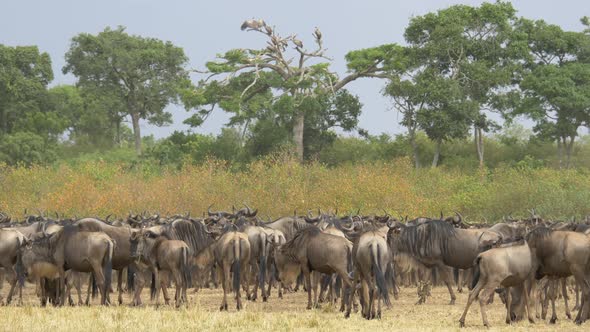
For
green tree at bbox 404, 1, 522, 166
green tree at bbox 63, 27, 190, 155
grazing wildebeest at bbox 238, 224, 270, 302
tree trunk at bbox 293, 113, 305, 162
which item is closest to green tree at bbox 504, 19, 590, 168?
green tree at bbox 404, 1, 522, 166

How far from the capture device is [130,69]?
7094 centimetres

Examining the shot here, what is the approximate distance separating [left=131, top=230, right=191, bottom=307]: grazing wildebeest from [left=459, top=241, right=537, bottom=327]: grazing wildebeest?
6503 mm

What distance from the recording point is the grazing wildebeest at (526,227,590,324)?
57.2 feet

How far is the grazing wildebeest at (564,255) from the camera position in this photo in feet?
57.2

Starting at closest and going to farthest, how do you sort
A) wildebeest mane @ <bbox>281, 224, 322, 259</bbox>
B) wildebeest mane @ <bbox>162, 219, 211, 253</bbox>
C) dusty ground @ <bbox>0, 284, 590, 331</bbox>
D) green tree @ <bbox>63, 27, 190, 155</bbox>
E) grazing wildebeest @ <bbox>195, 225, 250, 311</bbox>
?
dusty ground @ <bbox>0, 284, 590, 331</bbox> → grazing wildebeest @ <bbox>195, 225, 250, 311</bbox> → wildebeest mane @ <bbox>281, 224, 322, 259</bbox> → wildebeest mane @ <bbox>162, 219, 211, 253</bbox> → green tree @ <bbox>63, 27, 190, 155</bbox>

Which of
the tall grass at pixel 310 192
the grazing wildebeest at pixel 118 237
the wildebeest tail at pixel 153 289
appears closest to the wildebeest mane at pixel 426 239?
the wildebeest tail at pixel 153 289

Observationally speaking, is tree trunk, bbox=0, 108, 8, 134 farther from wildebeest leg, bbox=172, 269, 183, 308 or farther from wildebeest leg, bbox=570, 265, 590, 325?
wildebeest leg, bbox=570, 265, 590, 325

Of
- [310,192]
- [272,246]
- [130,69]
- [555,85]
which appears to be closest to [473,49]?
[555,85]

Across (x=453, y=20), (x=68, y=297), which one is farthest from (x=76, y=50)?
(x=68, y=297)

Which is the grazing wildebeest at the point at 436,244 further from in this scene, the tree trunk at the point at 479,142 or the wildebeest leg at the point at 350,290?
the tree trunk at the point at 479,142

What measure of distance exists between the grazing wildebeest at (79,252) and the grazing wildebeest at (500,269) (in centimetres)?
788

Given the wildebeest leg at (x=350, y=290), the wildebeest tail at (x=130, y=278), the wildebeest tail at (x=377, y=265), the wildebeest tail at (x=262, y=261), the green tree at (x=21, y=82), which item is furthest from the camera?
the green tree at (x=21, y=82)

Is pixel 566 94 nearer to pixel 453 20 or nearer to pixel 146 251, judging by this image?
pixel 453 20

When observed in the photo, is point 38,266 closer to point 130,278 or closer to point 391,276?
point 130,278
